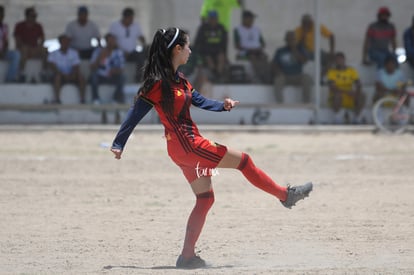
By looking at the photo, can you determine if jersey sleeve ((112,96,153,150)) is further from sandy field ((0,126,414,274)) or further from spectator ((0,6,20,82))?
spectator ((0,6,20,82))

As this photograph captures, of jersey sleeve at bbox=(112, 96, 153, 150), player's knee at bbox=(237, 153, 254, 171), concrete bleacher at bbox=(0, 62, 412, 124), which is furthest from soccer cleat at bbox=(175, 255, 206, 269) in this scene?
concrete bleacher at bbox=(0, 62, 412, 124)

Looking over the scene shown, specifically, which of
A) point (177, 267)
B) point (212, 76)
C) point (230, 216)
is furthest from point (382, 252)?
point (212, 76)

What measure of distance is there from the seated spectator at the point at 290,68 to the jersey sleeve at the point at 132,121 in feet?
36.1

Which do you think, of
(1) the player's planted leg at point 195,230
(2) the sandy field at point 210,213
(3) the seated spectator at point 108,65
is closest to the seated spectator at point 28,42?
(3) the seated spectator at point 108,65

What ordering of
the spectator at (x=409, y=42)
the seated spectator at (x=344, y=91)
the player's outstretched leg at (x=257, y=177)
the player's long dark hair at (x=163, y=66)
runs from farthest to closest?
the spectator at (x=409, y=42)
the seated spectator at (x=344, y=91)
the player's outstretched leg at (x=257, y=177)
the player's long dark hair at (x=163, y=66)

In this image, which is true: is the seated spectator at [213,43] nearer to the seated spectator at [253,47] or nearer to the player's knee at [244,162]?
the seated spectator at [253,47]

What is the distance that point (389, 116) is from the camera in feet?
55.6

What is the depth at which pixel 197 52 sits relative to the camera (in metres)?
17.1

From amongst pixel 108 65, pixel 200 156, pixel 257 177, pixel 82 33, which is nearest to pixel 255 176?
pixel 257 177

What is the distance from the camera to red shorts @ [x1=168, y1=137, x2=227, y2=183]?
21.1 ft

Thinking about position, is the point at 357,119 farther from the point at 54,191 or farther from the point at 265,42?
the point at 54,191

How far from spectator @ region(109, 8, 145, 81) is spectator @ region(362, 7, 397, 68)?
4.18 metres

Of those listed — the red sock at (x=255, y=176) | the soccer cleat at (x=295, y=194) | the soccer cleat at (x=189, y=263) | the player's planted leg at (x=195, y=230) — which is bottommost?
the soccer cleat at (x=189, y=263)

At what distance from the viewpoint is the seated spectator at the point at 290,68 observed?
1725 cm
